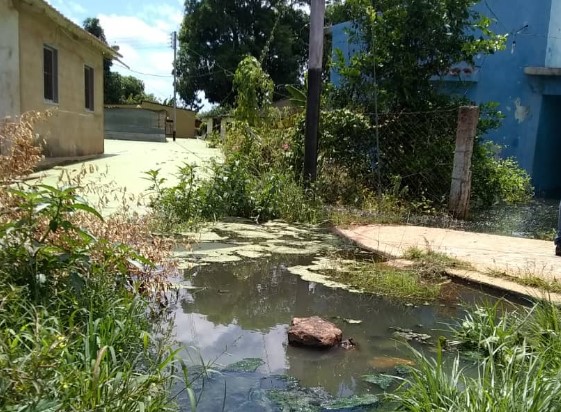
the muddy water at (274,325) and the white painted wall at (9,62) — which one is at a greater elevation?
the white painted wall at (9,62)

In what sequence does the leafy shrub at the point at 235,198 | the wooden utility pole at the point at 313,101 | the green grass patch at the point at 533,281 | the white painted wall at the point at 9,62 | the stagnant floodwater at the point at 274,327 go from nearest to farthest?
the stagnant floodwater at the point at 274,327, the green grass patch at the point at 533,281, the leafy shrub at the point at 235,198, the wooden utility pole at the point at 313,101, the white painted wall at the point at 9,62

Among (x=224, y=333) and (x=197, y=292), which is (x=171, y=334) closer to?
(x=224, y=333)

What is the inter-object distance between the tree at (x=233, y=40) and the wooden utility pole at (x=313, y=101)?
→ 23.0m

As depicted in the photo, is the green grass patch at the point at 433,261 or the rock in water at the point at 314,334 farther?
the green grass patch at the point at 433,261

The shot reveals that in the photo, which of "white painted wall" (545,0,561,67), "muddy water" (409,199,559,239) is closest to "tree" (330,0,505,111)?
"muddy water" (409,199,559,239)

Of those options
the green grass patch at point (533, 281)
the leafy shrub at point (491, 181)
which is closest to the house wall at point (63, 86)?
the leafy shrub at point (491, 181)

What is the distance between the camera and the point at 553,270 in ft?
14.8

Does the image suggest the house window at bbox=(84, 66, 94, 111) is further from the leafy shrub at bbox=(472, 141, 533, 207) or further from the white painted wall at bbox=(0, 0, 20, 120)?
the leafy shrub at bbox=(472, 141, 533, 207)

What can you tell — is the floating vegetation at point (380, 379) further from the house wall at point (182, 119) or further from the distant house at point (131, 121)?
the house wall at point (182, 119)

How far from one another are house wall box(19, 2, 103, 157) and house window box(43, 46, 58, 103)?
149 millimetres

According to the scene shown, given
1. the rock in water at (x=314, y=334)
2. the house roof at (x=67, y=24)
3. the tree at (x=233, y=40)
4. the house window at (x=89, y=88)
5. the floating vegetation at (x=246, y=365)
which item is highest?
the tree at (x=233, y=40)

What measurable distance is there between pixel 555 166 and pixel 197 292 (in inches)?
509

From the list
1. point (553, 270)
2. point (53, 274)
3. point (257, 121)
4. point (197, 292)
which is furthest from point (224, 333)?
point (257, 121)

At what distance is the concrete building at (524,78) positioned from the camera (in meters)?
12.2
